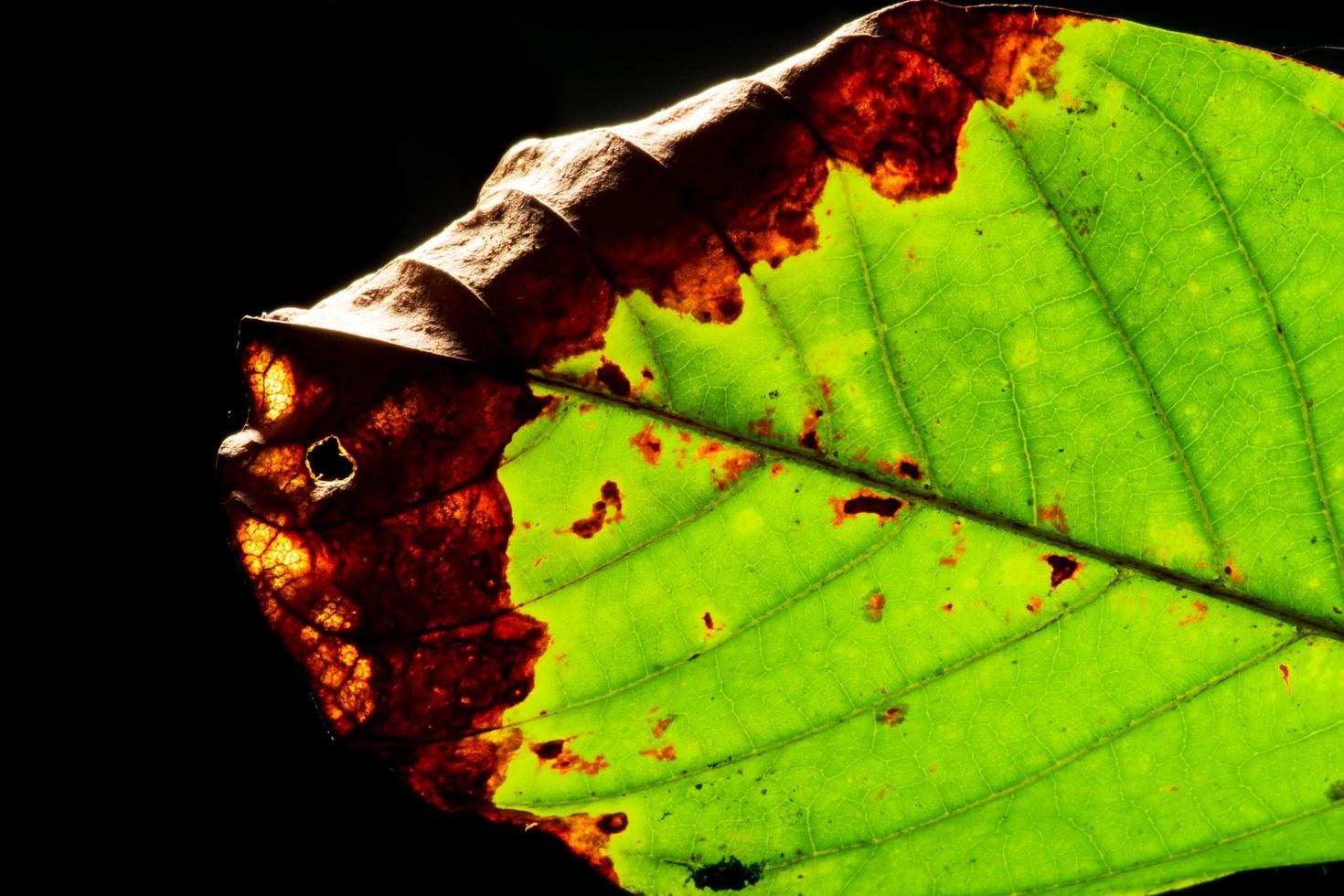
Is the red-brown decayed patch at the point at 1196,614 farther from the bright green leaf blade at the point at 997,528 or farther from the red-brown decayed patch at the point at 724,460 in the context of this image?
the red-brown decayed patch at the point at 724,460

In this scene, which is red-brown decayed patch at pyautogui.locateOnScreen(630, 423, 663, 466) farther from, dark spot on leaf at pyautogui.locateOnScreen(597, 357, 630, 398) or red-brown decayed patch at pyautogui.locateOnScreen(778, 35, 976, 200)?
red-brown decayed patch at pyautogui.locateOnScreen(778, 35, 976, 200)

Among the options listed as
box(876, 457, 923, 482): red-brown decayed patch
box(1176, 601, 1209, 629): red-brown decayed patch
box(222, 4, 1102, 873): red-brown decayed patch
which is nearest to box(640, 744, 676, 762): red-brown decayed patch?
box(222, 4, 1102, 873): red-brown decayed patch

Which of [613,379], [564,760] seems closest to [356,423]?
[613,379]

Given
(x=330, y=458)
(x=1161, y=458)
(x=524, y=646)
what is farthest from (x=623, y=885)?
(x=1161, y=458)

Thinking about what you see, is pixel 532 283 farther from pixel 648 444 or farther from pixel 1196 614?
pixel 1196 614

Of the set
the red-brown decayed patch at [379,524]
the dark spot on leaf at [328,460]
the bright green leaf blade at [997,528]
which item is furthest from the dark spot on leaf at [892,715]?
the dark spot on leaf at [328,460]

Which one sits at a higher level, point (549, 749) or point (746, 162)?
point (746, 162)

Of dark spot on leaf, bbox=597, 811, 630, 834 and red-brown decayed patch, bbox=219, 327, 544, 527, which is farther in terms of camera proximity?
dark spot on leaf, bbox=597, 811, 630, 834
